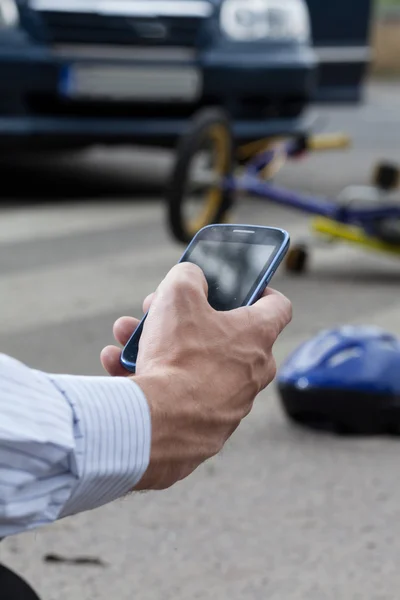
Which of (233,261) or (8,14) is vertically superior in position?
(233,261)

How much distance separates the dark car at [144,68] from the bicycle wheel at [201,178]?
120 centimetres

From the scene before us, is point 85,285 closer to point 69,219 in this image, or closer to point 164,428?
point 69,219

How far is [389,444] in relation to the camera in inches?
129

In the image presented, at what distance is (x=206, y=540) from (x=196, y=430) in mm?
1446

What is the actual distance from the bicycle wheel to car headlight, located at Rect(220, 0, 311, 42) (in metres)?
1.41

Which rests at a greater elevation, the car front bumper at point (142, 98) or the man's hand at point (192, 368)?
the man's hand at point (192, 368)

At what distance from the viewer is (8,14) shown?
264 inches

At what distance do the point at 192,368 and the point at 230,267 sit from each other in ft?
0.60

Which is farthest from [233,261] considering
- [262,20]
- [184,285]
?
[262,20]

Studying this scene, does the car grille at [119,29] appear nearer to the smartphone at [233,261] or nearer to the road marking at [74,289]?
the road marking at [74,289]

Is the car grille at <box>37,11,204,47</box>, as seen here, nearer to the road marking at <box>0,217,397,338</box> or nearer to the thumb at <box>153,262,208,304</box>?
the road marking at <box>0,217,397,338</box>

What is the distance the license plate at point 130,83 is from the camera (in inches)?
271

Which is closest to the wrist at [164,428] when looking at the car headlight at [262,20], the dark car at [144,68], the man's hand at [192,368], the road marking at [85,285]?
the man's hand at [192,368]

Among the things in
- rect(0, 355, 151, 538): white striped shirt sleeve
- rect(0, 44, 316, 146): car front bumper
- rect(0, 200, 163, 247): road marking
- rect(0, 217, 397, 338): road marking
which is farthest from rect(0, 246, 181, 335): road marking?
rect(0, 355, 151, 538): white striped shirt sleeve
